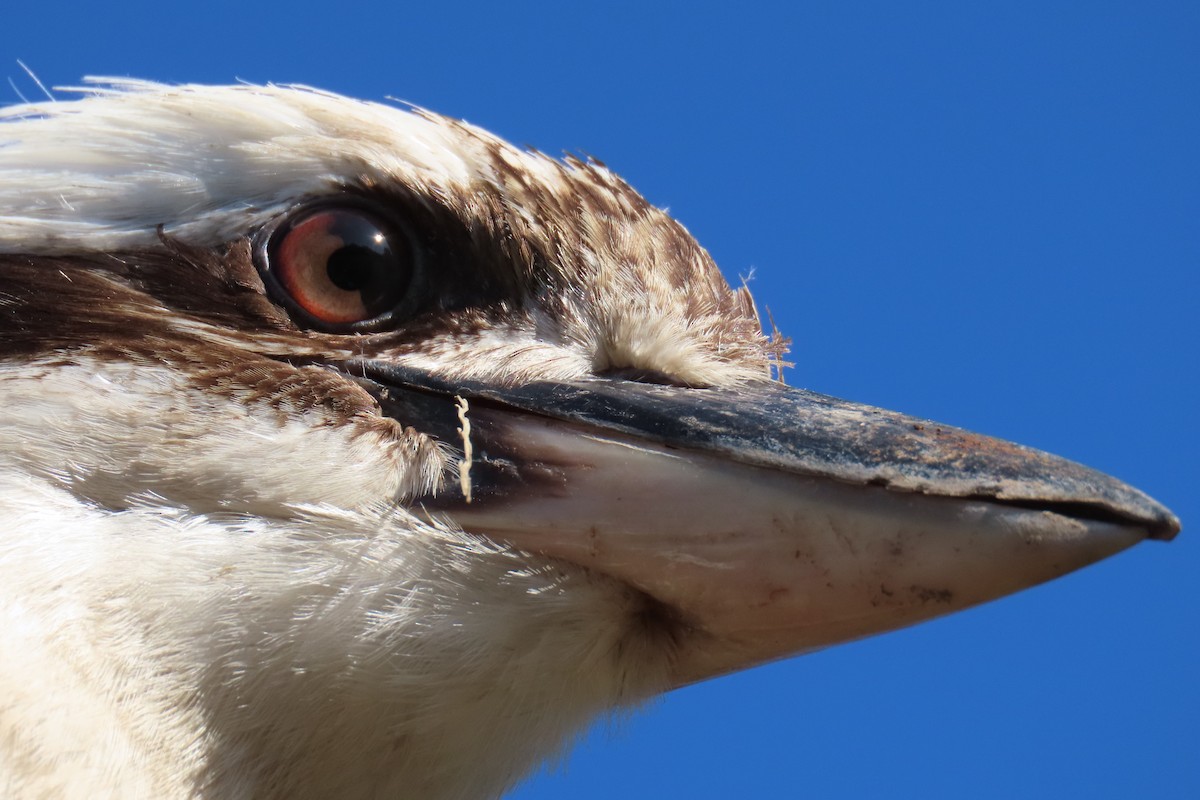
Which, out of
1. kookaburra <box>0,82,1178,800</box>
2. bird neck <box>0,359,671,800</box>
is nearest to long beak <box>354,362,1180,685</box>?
kookaburra <box>0,82,1178,800</box>

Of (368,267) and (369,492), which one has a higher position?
(368,267)

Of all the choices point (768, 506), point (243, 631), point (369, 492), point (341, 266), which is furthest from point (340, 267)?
point (768, 506)

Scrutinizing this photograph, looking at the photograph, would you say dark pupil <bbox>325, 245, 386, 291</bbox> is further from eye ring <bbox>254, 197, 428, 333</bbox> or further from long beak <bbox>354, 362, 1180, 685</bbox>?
long beak <bbox>354, 362, 1180, 685</bbox>

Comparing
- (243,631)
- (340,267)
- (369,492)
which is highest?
(340,267)

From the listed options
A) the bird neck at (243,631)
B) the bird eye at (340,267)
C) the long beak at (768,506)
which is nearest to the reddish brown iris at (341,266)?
the bird eye at (340,267)

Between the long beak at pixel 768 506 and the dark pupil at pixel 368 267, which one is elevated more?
the dark pupil at pixel 368 267

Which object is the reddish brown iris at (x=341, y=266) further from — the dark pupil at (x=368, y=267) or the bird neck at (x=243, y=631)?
the bird neck at (x=243, y=631)

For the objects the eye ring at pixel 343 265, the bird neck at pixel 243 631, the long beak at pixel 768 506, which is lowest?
the bird neck at pixel 243 631

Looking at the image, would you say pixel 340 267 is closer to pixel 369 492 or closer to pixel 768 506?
pixel 369 492
